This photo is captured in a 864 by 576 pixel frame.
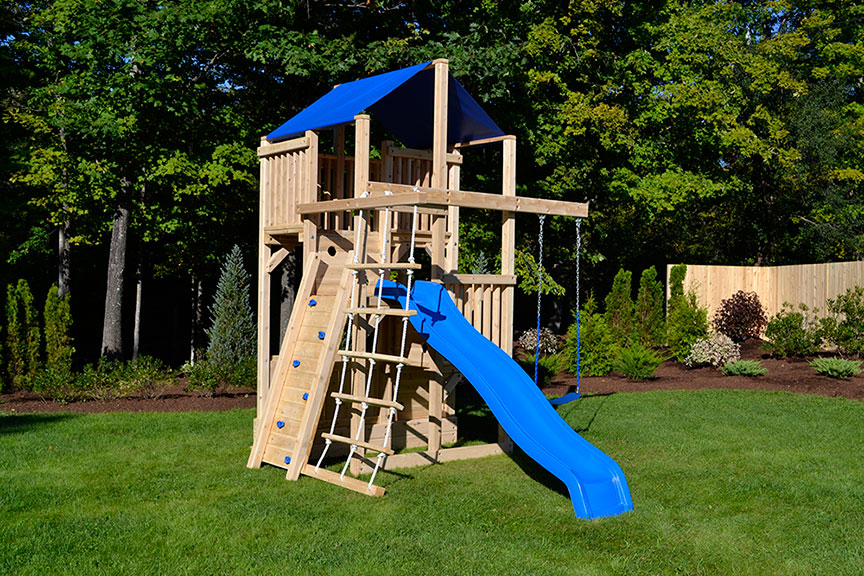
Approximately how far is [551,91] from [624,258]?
32.9 feet

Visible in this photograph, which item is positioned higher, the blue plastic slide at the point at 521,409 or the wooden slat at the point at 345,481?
the blue plastic slide at the point at 521,409

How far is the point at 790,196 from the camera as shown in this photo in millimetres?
26656

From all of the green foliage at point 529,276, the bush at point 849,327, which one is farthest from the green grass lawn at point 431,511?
the green foliage at point 529,276

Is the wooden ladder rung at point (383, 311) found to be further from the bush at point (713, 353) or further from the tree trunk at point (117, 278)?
the bush at point (713, 353)

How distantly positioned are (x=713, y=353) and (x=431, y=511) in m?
10.9

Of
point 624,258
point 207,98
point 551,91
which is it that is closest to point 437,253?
point 207,98

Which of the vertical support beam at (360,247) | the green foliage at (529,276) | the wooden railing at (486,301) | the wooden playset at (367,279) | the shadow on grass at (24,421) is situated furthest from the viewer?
the green foliage at (529,276)

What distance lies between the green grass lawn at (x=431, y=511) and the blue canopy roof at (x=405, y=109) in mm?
3773

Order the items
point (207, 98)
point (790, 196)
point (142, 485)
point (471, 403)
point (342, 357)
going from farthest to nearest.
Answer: point (790, 196), point (207, 98), point (471, 403), point (342, 357), point (142, 485)

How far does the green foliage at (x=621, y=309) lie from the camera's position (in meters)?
18.6

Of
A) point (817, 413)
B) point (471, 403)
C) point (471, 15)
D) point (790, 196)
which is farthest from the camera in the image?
point (790, 196)

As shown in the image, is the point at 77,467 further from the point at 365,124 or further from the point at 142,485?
the point at 365,124

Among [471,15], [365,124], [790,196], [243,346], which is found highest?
[471,15]

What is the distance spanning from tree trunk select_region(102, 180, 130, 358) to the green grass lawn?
232 inches
